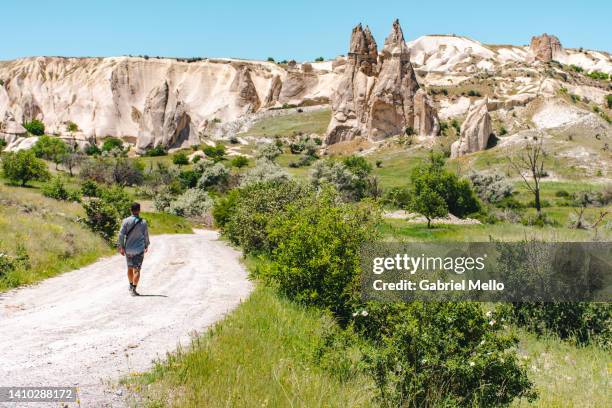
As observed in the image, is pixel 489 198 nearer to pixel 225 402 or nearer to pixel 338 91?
pixel 338 91

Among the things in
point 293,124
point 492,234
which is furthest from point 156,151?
point 492,234

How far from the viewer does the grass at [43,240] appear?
14.9 m

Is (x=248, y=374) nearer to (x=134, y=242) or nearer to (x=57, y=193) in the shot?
(x=134, y=242)

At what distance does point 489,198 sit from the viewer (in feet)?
186

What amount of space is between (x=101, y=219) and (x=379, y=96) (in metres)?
69.6

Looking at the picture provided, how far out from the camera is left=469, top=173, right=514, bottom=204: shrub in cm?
5644

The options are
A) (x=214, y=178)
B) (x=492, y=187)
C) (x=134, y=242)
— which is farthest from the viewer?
(x=214, y=178)

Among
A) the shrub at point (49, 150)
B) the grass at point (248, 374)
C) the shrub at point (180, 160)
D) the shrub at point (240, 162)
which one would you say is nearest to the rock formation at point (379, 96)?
the shrub at point (240, 162)

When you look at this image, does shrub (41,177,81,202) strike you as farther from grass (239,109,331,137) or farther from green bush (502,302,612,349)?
grass (239,109,331,137)

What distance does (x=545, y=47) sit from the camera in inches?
6594

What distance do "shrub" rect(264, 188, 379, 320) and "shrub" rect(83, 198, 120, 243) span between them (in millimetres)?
14988

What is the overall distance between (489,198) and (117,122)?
92.8 meters

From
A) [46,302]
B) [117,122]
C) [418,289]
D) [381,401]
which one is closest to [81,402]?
[381,401]

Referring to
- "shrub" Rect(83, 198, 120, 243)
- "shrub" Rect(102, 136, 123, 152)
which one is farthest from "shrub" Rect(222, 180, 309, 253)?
"shrub" Rect(102, 136, 123, 152)
